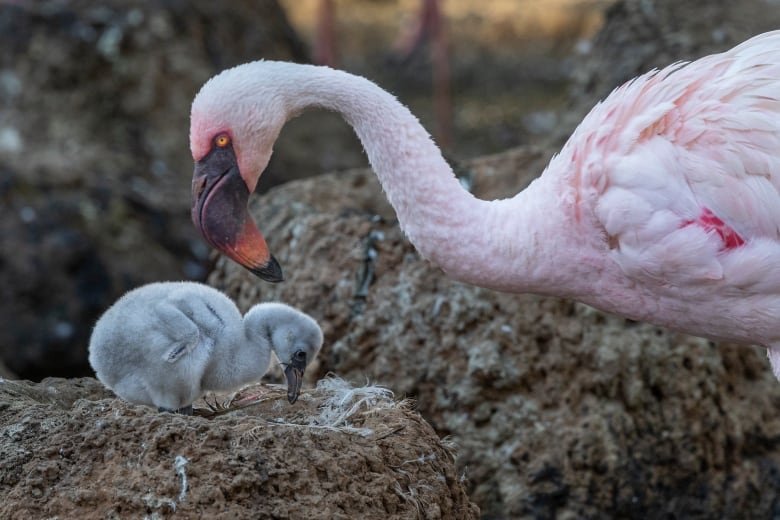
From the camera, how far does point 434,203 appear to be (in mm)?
4113

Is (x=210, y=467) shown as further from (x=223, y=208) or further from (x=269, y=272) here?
(x=223, y=208)

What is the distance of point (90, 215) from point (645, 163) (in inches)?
168

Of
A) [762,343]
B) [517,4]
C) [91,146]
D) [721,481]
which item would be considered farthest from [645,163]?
[517,4]

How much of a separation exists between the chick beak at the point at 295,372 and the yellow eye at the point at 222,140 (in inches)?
31.5

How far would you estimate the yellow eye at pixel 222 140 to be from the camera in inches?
158

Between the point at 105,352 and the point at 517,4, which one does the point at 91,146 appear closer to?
the point at 105,352

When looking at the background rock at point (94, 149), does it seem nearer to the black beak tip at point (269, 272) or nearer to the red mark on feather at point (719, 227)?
the black beak tip at point (269, 272)

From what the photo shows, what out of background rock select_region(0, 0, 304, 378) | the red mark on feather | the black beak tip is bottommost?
background rock select_region(0, 0, 304, 378)

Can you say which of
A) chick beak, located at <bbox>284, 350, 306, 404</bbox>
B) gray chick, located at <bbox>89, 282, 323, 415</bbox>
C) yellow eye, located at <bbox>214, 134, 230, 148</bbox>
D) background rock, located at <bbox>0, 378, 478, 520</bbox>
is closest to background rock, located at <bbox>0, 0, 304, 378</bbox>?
gray chick, located at <bbox>89, 282, 323, 415</bbox>

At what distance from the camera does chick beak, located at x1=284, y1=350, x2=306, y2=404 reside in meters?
4.32

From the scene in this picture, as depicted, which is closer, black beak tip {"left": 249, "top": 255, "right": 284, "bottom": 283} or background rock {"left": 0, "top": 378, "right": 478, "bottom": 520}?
background rock {"left": 0, "top": 378, "right": 478, "bottom": 520}

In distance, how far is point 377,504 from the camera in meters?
3.71

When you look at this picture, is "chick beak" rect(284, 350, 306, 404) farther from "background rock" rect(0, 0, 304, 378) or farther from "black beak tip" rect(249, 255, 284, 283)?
"background rock" rect(0, 0, 304, 378)

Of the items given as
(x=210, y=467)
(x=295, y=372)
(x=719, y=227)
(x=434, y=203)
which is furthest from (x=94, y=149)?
(x=719, y=227)
